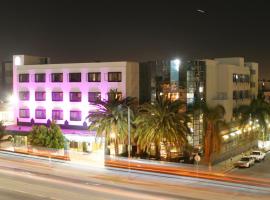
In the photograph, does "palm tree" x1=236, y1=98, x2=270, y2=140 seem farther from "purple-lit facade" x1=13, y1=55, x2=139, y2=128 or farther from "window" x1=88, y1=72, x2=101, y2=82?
"window" x1=88, y1=72, x2=101, y2=82

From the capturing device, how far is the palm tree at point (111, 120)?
155ft

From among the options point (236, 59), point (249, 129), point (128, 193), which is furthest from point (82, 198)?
point (236, 59)

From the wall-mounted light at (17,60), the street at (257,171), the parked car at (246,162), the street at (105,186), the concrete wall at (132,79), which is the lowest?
the street at (257,171)

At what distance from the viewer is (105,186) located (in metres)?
29.0

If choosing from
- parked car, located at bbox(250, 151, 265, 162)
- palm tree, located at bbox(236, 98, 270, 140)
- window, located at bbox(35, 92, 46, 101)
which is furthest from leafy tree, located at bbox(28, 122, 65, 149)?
palm tree, located at bbox(236, 98, 270, 140)

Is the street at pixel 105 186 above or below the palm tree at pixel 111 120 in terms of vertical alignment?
below

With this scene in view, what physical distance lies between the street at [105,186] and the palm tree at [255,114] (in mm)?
31592

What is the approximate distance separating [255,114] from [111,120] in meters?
24.9

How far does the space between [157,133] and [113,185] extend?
628 inches

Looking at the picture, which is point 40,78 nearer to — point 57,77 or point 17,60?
point 57,77

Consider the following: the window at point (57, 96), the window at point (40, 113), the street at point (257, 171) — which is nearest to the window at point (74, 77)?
the window at point (57, 96)

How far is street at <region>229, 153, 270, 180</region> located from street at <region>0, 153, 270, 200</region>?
1748 cm

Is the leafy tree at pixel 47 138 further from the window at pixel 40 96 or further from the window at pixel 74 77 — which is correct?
the window at pixel 40 96

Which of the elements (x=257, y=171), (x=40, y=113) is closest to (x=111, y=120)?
(x=40, y=113)
